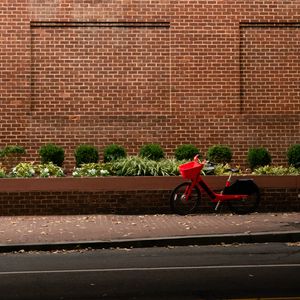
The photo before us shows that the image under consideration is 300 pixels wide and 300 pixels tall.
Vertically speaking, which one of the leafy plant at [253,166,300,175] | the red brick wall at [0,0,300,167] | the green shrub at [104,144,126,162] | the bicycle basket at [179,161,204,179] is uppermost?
the red brick wall at [0,0,300,167]

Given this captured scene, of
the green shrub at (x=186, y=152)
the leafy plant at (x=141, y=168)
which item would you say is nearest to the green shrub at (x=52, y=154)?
the leafy plant at (x=141, y=168)

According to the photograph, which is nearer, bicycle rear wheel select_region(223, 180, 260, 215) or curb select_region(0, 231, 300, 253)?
curb select_region(0, 231, 300, 253)

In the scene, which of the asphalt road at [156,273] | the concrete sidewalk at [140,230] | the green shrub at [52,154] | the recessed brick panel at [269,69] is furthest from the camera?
the recessed brick panel at [269,69]

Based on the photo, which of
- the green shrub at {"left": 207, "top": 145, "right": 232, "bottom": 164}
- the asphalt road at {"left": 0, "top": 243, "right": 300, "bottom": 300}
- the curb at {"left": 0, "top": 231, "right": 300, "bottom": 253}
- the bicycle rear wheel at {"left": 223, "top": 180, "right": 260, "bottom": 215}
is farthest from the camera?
the green shrub at {"left": 207, "top": 145, "right": 232, "bottom": 164}

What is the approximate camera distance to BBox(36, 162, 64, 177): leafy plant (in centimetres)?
1457

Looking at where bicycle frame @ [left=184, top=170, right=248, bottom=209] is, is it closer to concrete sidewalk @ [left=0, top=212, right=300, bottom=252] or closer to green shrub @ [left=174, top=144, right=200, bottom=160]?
concrete sidewalk @ [left=0, top=212, right=300, bottom=252]

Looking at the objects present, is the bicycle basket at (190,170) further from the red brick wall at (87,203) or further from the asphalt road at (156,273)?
the asphalt road at (156,273)

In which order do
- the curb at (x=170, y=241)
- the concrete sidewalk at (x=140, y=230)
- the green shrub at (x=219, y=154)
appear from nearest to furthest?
the curb at (x=170, y=241)
the concrete sidewalk at (x=140, y=230)
the green shrub at (x=219, y=154)

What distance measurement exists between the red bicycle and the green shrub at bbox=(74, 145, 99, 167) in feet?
10.4

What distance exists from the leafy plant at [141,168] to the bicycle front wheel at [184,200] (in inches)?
36.6

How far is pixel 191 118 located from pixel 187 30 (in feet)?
7.52

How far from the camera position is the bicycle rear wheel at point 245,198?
1407 centimetres

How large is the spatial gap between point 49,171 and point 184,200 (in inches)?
123

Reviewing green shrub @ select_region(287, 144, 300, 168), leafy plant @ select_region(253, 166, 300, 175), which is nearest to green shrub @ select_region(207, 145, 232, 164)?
leafy plant @ select_region(253, 166, 300, 175)
